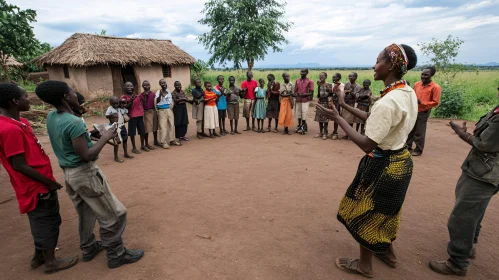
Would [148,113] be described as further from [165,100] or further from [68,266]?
[68,266]

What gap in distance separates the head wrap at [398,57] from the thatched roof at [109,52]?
12549 mm

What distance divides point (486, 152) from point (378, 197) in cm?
97

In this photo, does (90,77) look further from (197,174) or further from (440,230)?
(440,230)

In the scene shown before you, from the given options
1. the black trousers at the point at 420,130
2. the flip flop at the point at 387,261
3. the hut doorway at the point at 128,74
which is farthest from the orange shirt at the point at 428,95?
the hut doorway at the point at 128,74

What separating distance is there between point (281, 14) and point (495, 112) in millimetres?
19969

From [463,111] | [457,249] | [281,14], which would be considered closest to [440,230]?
[457,249]

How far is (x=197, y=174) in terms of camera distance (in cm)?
478

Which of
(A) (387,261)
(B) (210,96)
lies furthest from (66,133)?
(B) (210,96)

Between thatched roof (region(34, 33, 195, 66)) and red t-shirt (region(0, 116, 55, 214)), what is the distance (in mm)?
10958

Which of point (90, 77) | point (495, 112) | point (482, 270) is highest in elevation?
point (90, 77)

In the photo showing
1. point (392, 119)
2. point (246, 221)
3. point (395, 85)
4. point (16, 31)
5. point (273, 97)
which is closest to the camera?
point (392, 119)

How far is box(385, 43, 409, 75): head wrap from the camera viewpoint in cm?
189

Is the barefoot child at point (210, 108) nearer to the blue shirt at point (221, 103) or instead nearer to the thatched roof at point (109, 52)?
the blue shirt at point (221, 103)

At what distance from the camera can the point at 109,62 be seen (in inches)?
488
